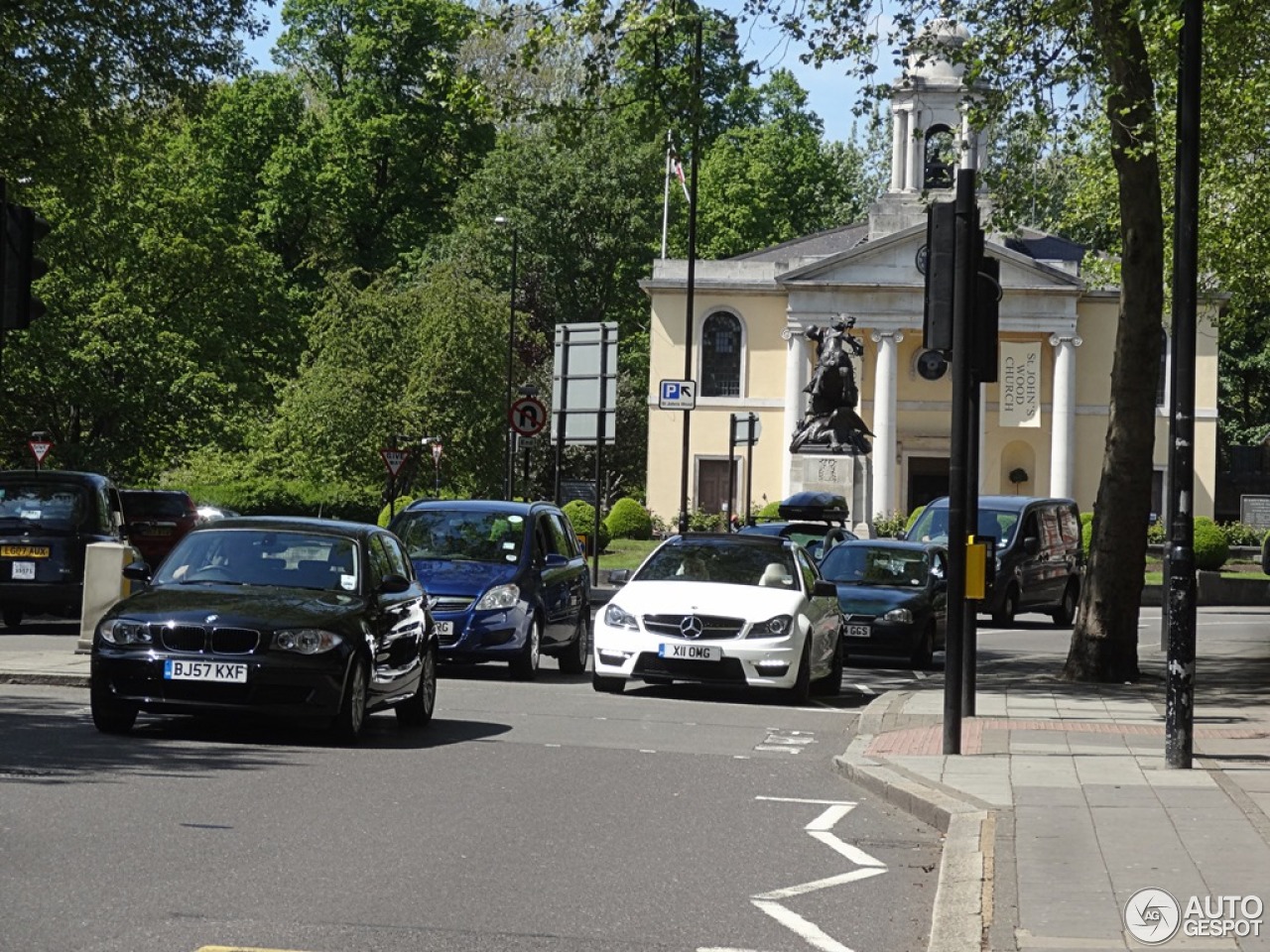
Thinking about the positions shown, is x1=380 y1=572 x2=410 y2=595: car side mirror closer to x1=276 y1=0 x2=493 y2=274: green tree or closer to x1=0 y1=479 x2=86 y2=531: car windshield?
x1=0 y1=479 x2=86 y2=531: car windshield

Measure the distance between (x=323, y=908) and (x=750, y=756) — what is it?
263 inches

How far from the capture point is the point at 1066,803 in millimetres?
10773

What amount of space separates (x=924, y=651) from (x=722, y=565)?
19.0 feet

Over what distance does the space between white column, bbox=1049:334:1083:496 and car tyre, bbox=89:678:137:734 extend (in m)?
64.2

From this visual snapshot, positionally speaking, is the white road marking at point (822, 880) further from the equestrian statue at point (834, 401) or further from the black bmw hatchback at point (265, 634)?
the equestrian statue at point (834, 401)

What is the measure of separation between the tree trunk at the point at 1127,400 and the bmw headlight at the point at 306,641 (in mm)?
9125

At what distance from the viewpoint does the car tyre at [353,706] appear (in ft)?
43.1

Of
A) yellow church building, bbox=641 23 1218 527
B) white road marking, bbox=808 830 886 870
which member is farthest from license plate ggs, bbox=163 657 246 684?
yellow church building, bbox=641 23 1218 527

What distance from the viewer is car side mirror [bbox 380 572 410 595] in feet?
46.4

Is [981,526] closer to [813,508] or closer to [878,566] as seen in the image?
[813,508]

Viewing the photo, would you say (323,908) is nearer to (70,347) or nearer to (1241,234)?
(1241,234)

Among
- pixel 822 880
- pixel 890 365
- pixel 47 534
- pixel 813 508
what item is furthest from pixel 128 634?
pixel 890 365

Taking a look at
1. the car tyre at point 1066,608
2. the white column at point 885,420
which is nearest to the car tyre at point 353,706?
the car tyre at point 1066,608

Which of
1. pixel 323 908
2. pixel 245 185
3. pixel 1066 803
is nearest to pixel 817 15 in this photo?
pixel 1066 803
